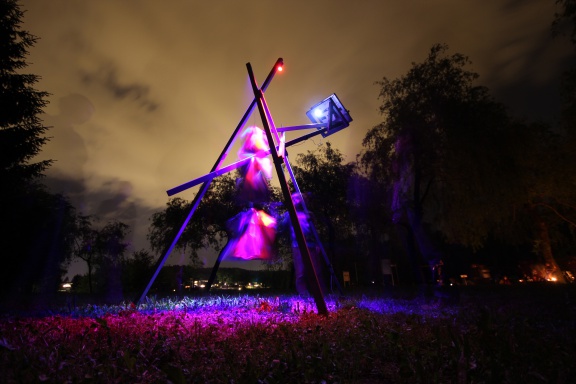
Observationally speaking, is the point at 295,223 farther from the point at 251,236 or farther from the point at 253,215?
the point at 253,215

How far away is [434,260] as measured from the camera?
1619 centimetres

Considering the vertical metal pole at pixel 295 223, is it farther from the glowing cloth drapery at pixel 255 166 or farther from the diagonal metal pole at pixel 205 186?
the glowing cloth drapery at pixel 255 166

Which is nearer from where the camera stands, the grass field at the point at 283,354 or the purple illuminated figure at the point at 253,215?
the grass field at the point at 283,354

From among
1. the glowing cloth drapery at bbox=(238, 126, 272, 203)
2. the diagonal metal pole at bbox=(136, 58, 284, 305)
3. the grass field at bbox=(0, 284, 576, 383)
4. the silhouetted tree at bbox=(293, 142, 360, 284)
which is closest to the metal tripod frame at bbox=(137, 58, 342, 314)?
the diagonal metal pole at bbox=(136, 58, 284, 305)

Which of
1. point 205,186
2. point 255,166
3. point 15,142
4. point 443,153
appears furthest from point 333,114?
point 15,142

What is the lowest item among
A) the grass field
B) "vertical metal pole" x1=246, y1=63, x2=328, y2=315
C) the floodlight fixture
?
the grass field

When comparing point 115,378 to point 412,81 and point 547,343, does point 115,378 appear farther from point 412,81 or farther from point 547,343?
point 412,81

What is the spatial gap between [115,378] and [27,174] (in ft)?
54.8

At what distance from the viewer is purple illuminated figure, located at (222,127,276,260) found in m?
11.8

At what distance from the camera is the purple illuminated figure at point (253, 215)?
38.7ft

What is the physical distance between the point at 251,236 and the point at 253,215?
2.54 feet

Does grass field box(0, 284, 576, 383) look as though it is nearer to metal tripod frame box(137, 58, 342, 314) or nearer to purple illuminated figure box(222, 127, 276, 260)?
metal tripod frame box(137, 58, 342, 314)

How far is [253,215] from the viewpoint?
12172 mm

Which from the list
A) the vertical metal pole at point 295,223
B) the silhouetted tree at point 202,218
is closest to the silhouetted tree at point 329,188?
the silhouetted tree at point 202,218
